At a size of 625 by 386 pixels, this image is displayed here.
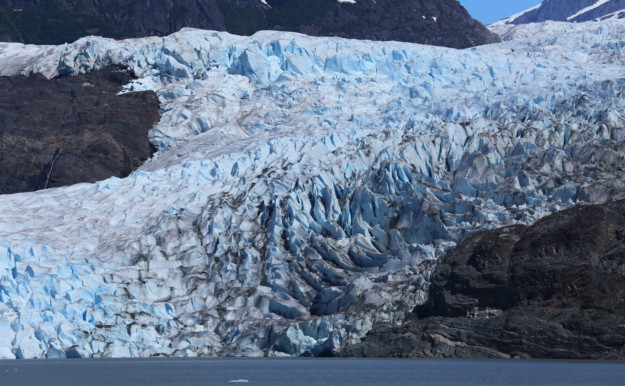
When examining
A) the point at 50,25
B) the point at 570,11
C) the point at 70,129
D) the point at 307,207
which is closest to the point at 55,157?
the point at 70,129

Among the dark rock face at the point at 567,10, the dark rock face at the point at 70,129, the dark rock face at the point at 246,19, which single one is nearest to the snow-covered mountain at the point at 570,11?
the dark rock face at the point at 567,10

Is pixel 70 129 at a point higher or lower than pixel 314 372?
higher

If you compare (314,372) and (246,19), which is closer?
(314,372)

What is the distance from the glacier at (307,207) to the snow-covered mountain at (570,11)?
85.2 m

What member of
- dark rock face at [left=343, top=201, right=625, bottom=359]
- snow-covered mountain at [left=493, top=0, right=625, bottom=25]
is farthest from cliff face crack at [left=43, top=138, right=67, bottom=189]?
snow-covered mountain at [left=493, top=0, right=625, bottom=25]

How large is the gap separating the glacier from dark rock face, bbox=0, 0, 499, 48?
35.6 metres

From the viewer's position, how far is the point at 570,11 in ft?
486

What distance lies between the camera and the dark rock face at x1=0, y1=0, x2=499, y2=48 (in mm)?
89562

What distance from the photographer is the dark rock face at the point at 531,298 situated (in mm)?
34656

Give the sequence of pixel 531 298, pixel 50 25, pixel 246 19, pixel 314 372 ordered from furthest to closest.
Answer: pixel 246 19, pixel 50 25, pixel 531 298, pixel 314 372

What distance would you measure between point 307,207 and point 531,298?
12.6 metres

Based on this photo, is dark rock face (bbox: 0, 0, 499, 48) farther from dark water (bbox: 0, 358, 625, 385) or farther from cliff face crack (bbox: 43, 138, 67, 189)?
dark water (bbox: 0, 358, 625, 385)

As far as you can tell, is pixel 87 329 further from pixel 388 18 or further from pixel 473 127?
pixel 388 18

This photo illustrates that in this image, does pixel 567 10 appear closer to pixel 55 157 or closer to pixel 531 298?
pixel 55 157
